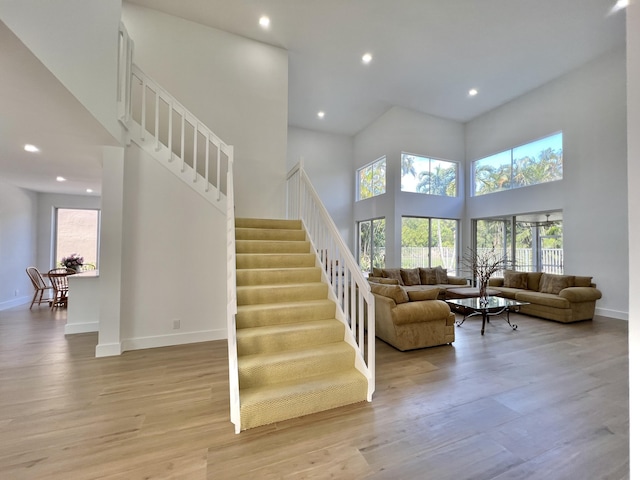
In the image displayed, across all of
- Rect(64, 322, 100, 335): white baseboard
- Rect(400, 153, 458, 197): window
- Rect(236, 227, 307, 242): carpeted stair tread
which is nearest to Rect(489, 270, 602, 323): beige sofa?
Rect(400, 153, 458, 197): window

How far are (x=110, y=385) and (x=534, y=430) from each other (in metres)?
3.68

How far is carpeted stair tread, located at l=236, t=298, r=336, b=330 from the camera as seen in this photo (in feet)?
8.73

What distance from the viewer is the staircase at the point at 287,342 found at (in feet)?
6.96

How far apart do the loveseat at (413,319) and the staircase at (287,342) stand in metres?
1.00

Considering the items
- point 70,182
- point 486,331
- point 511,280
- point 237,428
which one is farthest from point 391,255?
point 70,182

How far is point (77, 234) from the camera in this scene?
7066mm

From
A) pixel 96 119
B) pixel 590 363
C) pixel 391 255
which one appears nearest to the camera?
pixel 96 119

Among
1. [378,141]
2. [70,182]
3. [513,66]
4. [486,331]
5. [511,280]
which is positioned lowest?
[486,331]

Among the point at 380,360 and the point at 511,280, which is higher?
the point at 511,280

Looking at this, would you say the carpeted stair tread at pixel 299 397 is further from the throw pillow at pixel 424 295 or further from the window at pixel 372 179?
the window at pixel 372 179

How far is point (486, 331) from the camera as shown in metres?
4.30

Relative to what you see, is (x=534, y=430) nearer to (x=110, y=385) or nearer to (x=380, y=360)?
(x=380, y=360)

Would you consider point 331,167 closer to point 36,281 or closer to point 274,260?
point 274,260

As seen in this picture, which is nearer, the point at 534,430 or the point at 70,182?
the point at 534,430
